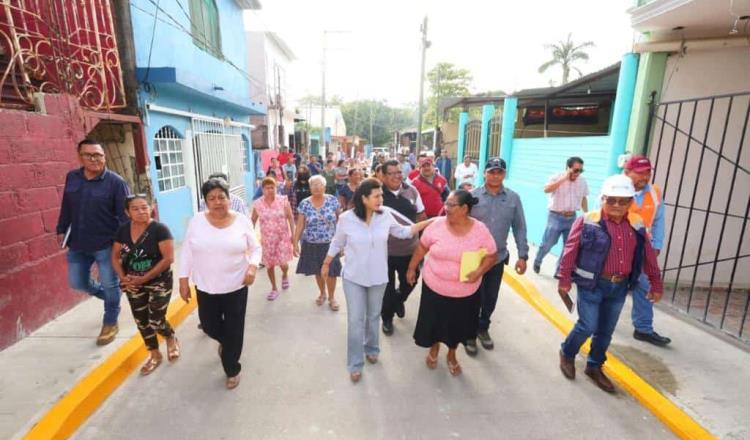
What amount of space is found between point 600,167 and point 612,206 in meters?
3.23

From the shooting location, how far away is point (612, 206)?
2627mm

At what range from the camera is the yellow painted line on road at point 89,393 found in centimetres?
245

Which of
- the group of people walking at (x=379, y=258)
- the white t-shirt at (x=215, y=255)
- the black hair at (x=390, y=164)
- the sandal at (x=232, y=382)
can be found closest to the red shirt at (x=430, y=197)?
the group of people walking at (x=379, y=258)

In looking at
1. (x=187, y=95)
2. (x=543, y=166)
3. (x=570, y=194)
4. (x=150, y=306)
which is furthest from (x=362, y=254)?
(x=187, y=95)

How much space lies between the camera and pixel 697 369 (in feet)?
10.4

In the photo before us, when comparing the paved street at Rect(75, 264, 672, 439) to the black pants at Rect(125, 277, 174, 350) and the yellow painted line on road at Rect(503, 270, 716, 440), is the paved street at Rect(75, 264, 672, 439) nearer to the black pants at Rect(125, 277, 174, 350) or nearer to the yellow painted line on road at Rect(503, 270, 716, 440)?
the yellow painted line on road at Rect(503, 270, 716, 440)

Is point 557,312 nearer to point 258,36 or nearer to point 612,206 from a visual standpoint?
point 612,206

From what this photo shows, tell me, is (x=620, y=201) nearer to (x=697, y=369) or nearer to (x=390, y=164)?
(x=697, y=369)

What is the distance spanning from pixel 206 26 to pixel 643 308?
9.59 m

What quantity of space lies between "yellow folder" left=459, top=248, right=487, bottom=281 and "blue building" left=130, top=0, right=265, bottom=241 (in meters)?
5.15

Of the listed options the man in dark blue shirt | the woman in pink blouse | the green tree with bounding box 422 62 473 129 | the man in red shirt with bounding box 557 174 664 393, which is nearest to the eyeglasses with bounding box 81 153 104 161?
the man in dark blue shirt

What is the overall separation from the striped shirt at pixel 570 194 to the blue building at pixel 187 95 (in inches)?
221

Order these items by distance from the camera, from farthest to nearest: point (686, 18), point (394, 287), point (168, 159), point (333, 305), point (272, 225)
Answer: point (168, 159) < point (272, 225) < point (333, 305) < point (686, 18) < point (394, 287)

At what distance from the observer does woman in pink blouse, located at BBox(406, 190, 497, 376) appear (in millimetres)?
2848
